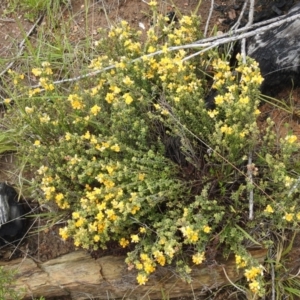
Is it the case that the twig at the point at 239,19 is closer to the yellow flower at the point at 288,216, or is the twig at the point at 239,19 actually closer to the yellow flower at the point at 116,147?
the yellow flower at the point at 116,147

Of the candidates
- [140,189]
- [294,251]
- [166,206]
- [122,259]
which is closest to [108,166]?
[140,189]

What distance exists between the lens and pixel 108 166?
2.73m

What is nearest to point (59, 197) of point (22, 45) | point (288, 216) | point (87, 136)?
point (87, 136)

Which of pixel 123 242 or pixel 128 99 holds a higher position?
pixel 128 99

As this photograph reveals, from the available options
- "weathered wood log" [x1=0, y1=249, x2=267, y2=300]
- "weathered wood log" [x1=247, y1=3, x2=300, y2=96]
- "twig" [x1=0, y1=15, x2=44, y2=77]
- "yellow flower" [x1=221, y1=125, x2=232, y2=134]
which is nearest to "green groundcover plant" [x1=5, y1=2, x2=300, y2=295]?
"yellow flower" [x1=221, y1=125, x2=232, y2=134]

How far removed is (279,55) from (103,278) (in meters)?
1.84

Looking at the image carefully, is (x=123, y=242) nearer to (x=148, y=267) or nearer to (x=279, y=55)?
(x=148, y=267)

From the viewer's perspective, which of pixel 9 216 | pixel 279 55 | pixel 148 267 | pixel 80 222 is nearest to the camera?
pixel 148 267

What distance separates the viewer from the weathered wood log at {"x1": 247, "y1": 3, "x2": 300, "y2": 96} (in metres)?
3.09

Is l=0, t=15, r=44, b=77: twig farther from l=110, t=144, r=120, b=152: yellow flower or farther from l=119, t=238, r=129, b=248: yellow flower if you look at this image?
l=119, t=238, r=129, b=248: yellow flower

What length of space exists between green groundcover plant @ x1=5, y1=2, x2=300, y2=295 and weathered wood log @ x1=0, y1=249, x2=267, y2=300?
127mm

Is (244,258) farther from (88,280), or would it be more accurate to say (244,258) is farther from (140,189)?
(88,280)

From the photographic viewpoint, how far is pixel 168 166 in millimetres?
2762

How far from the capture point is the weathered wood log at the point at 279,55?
10.1ft
